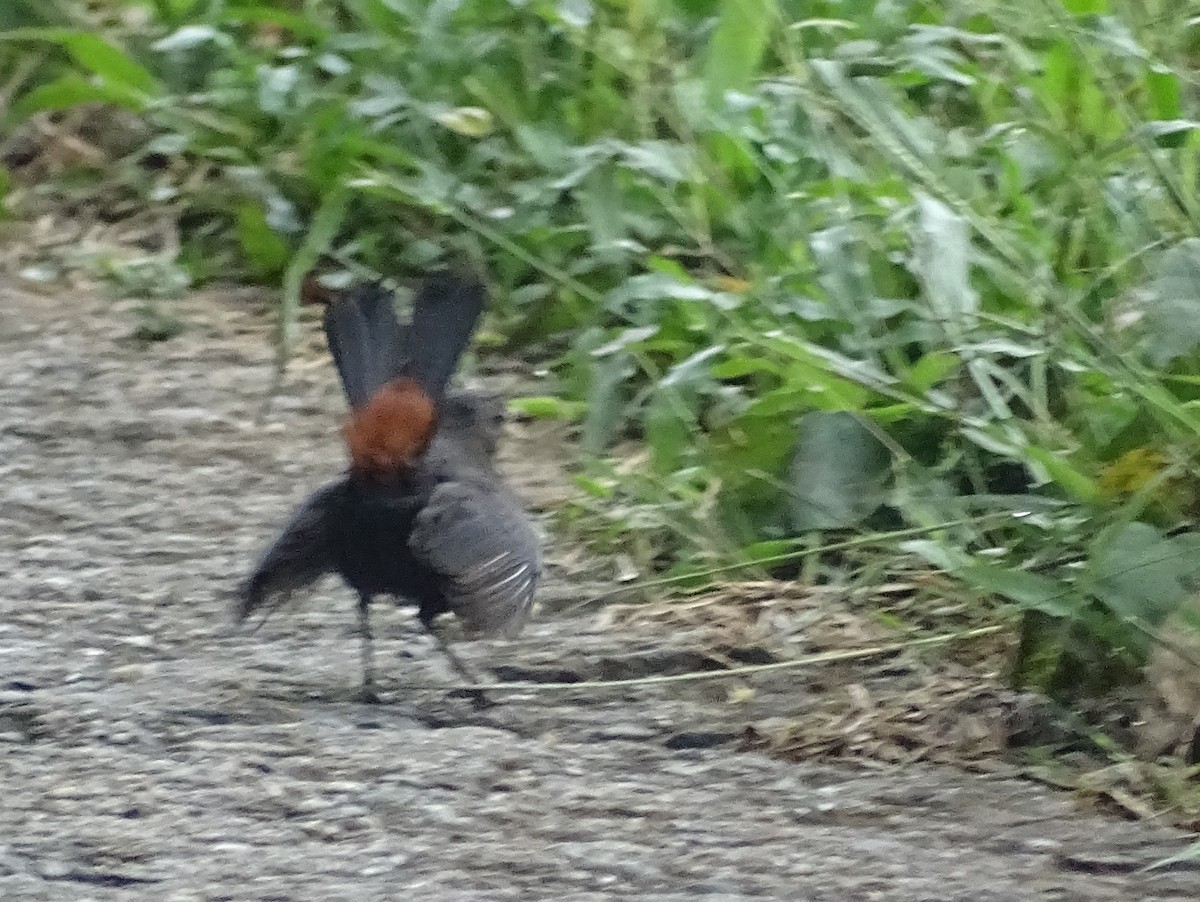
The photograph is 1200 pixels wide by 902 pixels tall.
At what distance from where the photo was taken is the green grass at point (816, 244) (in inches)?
106

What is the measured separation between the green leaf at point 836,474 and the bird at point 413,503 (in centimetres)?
49

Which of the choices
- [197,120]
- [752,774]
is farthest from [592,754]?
[197,120]

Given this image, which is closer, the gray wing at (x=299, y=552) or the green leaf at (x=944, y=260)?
the green leaf at (x=944, y=260)

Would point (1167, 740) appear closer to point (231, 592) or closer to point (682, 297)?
point (682, 297)

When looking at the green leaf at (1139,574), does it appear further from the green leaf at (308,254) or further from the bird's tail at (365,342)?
the green leaf at (308,254)

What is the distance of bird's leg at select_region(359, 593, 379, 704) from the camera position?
2918mm

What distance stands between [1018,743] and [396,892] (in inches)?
34.8

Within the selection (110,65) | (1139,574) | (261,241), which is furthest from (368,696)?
(110,65)

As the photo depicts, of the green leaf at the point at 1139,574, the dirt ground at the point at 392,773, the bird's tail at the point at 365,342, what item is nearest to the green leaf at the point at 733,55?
the dirt ground at the point at 392,773

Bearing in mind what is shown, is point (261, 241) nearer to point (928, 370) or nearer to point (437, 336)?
point (437, 336)

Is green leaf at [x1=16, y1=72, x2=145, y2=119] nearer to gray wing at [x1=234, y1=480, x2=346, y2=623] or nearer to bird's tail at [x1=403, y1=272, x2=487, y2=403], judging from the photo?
bird's tail at [x1=403, y1=272, x2=487, y2=403]

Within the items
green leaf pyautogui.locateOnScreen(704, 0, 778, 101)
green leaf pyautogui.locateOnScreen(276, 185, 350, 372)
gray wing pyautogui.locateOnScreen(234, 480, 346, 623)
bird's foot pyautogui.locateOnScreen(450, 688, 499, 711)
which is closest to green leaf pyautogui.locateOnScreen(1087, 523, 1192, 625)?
bird's foot pyautogui.locateOnScreen(450, 688, 499, 711)

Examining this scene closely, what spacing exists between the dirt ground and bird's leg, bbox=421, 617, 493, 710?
26mm

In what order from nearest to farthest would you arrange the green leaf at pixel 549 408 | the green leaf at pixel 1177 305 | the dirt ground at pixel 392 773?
the dirt ground at pixel 392 773 → the green leaf at pixel 1177 305 → the green leaf at pixel 549 408
